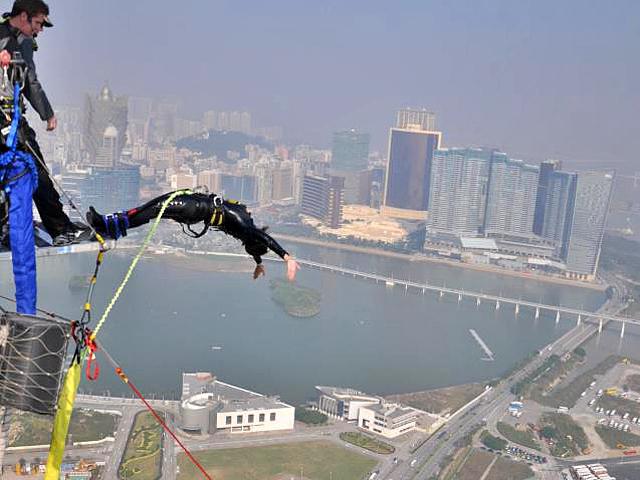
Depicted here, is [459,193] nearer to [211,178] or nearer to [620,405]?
[211,178]

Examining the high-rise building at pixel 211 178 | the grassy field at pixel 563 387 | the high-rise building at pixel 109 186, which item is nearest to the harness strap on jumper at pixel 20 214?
the grassy field at pixel 563 387

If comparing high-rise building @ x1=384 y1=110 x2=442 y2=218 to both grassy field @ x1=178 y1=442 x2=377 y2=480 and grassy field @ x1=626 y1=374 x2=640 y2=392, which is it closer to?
grassy field @ x1=626 y1=374 x2=640 y2=392

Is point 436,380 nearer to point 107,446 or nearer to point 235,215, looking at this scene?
point 107,446

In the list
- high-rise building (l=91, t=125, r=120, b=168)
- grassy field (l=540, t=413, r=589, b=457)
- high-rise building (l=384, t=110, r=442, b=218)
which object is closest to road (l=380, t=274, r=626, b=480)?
grassy field (l=540, t=413, r=589, b=457)

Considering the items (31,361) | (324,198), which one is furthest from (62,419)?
(324,198)

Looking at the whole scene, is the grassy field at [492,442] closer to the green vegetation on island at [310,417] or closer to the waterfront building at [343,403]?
the waterfront building at [343,403]
